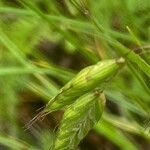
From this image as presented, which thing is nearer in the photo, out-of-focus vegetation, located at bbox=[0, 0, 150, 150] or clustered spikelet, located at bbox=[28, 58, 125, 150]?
clustered spikelet, located at bbox=[28, 58, 125, 150]

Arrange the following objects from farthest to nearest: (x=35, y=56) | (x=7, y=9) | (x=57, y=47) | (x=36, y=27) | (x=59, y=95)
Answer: (x=57, y=47)
(x=36, y=27)
(x=35, y=56)
(x=7, y=9)
(x=59, y=95)

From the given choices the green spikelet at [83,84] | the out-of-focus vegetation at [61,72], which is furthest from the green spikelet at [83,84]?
the out-of-focus vegetation at [61,72]

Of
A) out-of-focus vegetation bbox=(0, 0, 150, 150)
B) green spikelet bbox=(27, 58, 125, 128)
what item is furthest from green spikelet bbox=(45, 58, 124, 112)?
out-of-focus vegetation bbox=(0, 0, 150, 150)

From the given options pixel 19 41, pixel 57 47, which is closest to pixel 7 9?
pixel 19 41

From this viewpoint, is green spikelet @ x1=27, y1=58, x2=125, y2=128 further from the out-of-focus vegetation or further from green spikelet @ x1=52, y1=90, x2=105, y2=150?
the out-of-focus vegetation

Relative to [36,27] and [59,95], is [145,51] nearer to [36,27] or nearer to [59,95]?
[59,95]

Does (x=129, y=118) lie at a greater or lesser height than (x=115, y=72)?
lesser
